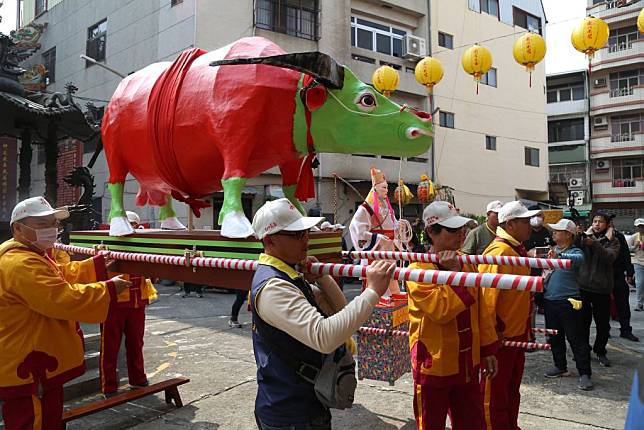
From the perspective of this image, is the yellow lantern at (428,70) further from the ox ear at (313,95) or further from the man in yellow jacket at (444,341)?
the man in yellow jacket at (444,341)

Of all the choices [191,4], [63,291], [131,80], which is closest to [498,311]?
[63,291]

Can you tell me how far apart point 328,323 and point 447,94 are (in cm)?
1997

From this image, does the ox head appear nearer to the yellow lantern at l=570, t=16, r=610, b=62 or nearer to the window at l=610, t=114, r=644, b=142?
the yellow lantern at l=570, t=16, r=610, b=62

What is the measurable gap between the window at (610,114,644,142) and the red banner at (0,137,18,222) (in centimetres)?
2873

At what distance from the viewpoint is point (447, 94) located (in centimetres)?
2034

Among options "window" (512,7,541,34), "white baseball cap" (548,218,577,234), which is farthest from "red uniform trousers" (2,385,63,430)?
"window" (512,7,541,34)

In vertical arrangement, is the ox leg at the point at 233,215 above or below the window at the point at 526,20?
below

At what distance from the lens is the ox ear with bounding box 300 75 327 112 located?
9.29 feet

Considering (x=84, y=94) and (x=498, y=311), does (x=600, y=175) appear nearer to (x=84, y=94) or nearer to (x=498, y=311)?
(x=84, y=94)

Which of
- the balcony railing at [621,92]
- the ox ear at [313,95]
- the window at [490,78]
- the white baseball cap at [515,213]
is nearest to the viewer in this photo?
the ox ear at [313,95]

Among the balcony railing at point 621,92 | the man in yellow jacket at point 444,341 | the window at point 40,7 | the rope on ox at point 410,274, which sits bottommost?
the man in yellow jacket at point 444,341

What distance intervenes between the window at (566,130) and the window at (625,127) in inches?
65.3

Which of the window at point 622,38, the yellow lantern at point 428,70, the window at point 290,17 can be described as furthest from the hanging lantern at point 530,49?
the window at point 622,38

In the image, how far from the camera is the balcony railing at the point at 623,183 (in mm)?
27188
